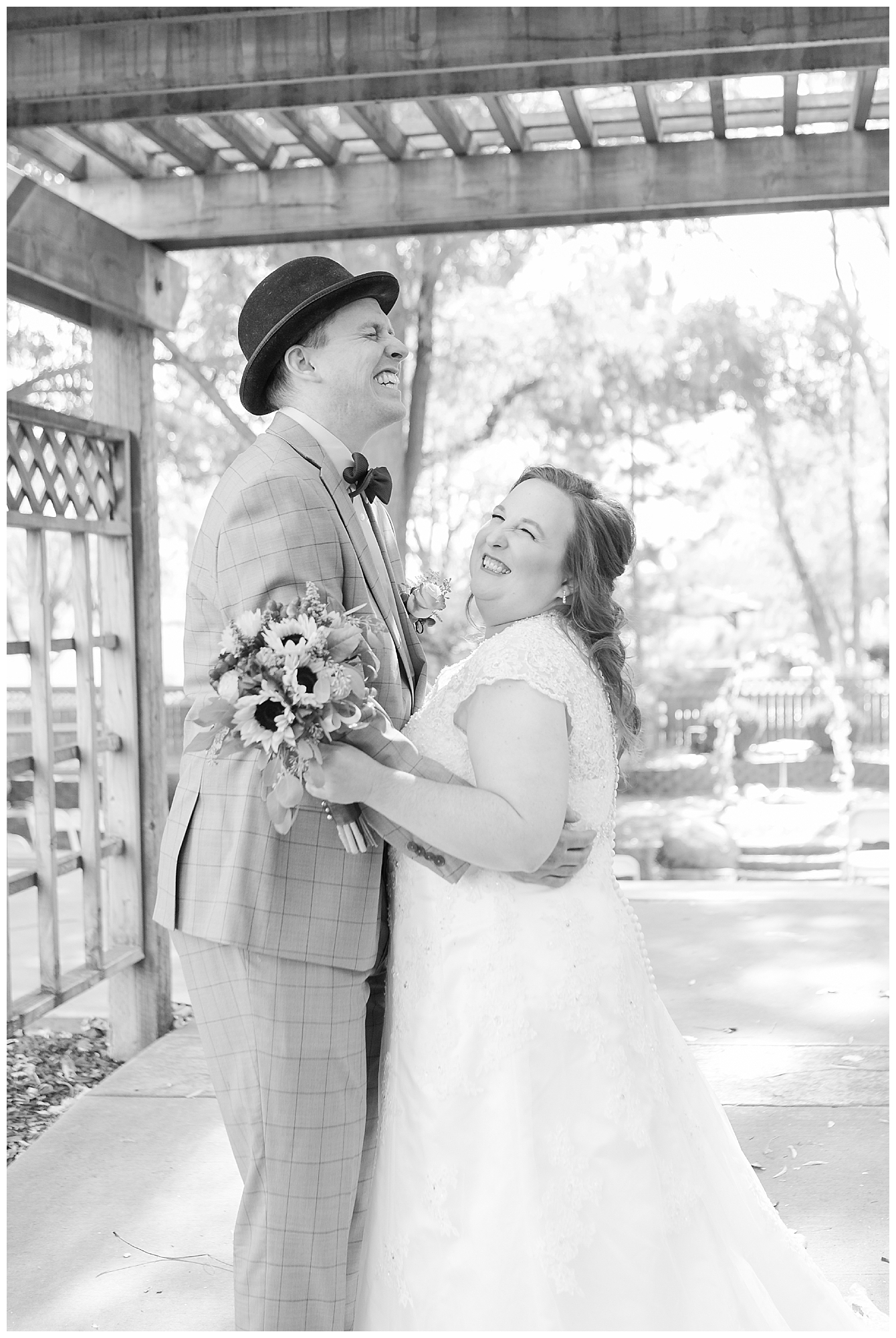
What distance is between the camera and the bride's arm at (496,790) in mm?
2105

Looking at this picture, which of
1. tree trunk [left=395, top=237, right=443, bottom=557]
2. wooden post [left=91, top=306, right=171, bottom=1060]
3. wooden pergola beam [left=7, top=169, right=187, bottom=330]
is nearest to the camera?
wooden pergola beam [left=7, top=169, right=187, bottom=330]

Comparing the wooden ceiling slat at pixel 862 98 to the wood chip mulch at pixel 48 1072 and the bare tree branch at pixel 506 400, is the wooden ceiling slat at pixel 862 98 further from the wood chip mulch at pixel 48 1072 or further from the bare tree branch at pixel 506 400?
the bare tree branch at pixel 506 400

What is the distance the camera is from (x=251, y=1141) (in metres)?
2.27

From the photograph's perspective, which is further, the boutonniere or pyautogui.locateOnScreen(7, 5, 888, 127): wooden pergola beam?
pyautogui.locateOnScreen(7, 5, 888, 127): wooden pergola beam

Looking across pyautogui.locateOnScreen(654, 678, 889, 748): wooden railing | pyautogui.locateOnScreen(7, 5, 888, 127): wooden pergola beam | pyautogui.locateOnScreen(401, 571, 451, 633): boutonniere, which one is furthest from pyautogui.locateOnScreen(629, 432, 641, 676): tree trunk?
pyautogui.locateOnScreen(401, 571, 451, 633): boutonniere

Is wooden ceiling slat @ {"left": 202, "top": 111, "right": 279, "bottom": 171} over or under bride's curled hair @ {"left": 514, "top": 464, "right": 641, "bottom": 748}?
over

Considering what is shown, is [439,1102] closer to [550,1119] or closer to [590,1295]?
[550,1119]

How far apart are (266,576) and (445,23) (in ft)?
6.14

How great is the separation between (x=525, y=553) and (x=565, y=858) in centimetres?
56

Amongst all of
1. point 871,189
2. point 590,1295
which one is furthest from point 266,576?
point 871,189

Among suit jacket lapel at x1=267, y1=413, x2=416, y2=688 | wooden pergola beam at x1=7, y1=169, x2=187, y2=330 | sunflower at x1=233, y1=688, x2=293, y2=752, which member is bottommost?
sunflower at x1=233, y1=688, x2=293, y2=752

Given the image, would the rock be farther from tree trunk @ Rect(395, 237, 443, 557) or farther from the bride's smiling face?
the bride's smiling face

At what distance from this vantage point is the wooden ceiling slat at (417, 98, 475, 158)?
13.6 feet

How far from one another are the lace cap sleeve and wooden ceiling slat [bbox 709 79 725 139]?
2204 millimetres
